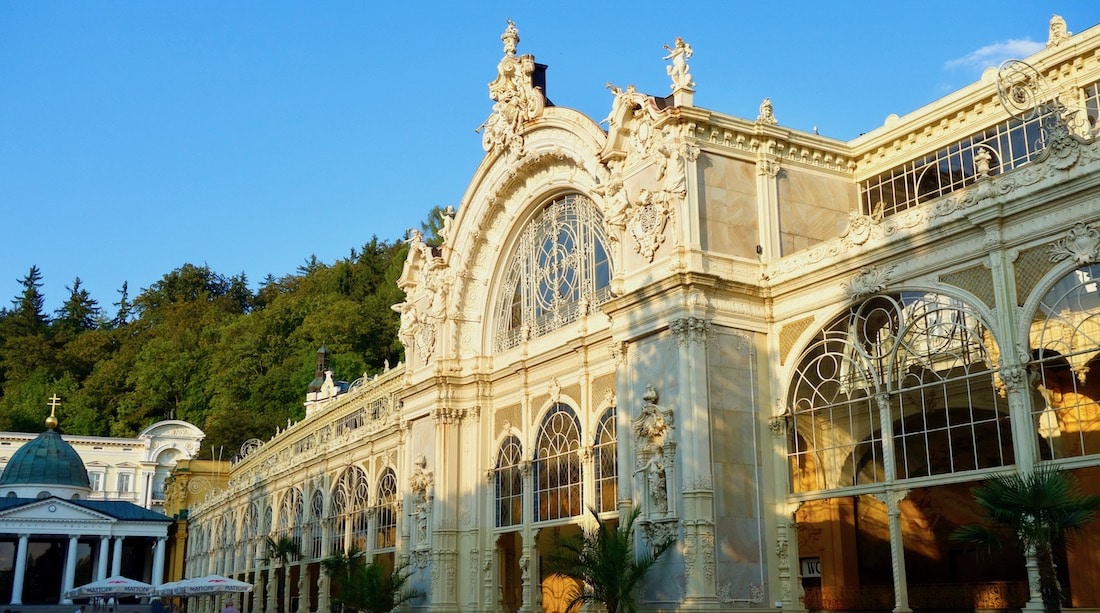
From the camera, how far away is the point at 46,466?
74938mm

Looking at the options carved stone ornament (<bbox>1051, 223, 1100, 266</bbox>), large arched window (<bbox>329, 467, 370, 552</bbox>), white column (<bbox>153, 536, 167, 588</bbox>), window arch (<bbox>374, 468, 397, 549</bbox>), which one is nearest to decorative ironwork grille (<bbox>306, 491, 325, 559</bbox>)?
large arched window (<bbox>329, 467, 370, 552</bbox>)

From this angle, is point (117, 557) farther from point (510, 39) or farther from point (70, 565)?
point (510, 39)

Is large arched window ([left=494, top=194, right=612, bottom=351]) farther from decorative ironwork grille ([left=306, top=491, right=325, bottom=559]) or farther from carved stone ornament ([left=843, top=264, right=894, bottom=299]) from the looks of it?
decorative ironwork grille ([left=306, top=491, right=325, bottom=559])

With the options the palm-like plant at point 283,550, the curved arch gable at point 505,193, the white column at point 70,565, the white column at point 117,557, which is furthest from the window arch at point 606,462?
the white column at point 117,557

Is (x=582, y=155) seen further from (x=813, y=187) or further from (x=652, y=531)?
(x=652, y=531)

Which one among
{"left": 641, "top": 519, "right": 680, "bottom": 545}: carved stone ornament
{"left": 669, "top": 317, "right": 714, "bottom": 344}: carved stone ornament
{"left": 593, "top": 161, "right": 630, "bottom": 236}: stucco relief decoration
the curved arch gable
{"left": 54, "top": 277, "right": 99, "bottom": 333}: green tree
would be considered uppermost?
{"left": 54, "top": 277, "right": 99, "bottom": 333}: green tree

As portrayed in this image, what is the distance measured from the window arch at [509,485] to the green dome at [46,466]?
5119cm

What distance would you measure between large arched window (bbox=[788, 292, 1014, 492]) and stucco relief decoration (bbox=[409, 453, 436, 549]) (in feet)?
45.4

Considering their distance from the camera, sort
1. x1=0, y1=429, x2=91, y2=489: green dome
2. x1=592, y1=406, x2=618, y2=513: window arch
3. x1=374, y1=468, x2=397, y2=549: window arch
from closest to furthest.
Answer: x1=592, y1=406, x2=618, y2=513: window arch → x1=374, y1=468, x2=397, y2=549: window arch → x1=0, y1=429, x2=91, y2=489: green dome

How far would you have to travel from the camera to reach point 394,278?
82812 millimetres

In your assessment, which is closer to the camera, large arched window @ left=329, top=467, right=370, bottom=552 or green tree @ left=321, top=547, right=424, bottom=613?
green tree @ left=321, top=547, right=424, bottom=613

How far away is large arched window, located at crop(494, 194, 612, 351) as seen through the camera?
3119 centimetres

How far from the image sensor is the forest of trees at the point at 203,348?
83.7 m

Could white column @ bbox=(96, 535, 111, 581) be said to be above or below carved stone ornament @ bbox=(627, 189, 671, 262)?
below
